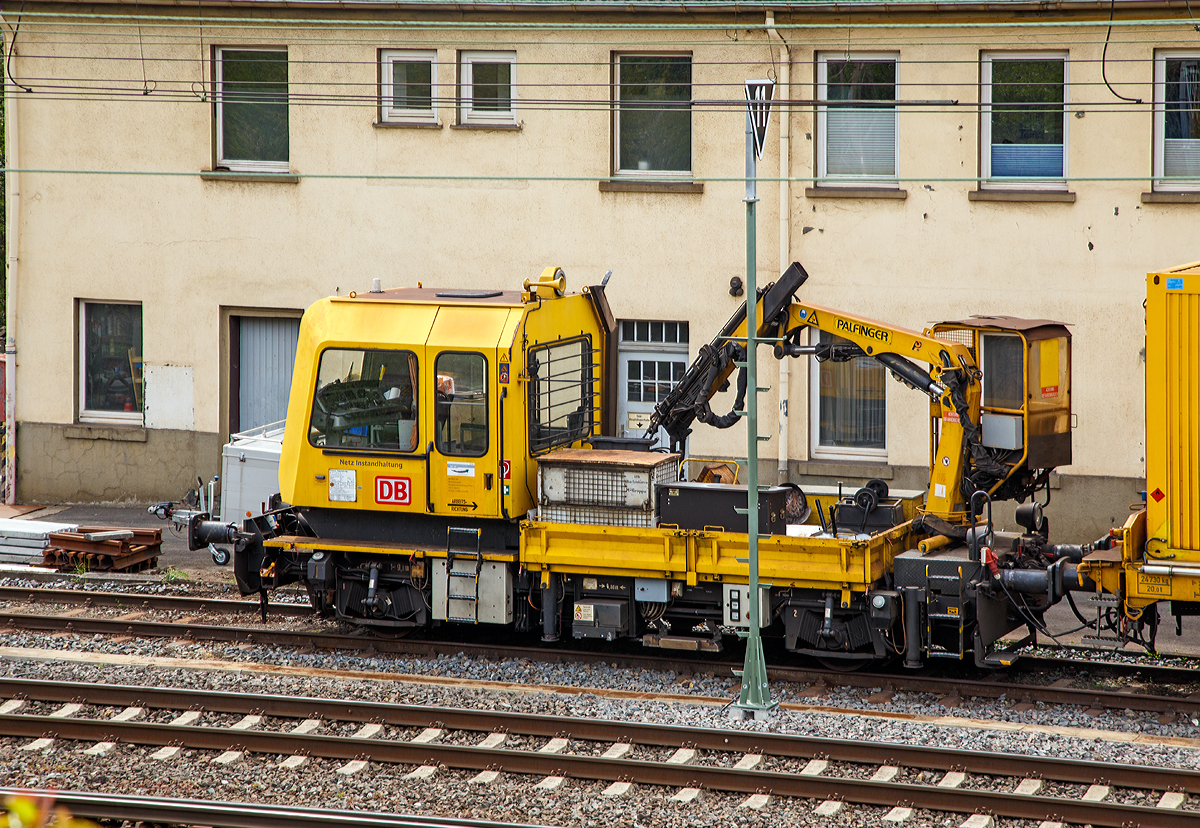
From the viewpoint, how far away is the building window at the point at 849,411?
18.2 metres

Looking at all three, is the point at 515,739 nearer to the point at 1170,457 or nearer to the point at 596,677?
the point at 596,677

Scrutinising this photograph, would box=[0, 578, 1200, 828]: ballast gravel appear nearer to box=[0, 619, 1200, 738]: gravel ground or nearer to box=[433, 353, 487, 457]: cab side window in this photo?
box=[0, 619, 1200, 738]: gravel ground

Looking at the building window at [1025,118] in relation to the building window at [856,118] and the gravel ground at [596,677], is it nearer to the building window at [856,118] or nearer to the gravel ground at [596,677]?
the building window at [856,118]

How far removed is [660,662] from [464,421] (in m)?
2.75

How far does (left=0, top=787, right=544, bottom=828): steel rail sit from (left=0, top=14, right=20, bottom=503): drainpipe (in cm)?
1287

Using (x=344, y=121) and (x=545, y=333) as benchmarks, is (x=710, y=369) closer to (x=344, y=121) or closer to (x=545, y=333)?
(x=545, y=333)

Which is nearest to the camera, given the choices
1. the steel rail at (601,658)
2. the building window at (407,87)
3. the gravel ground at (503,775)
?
the gravel ground at (503,775)

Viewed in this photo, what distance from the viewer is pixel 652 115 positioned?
18641 millimetres

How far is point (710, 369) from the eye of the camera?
1286 cm

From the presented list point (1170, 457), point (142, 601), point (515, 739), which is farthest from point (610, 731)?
point (142, 601)

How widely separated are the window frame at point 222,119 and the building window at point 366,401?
320 inches

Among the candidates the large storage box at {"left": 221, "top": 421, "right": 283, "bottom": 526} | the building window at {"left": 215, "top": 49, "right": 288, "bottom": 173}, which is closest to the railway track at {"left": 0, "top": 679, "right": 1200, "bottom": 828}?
the large storage box at {"left": 221, "top": 421, "right": 283, "bottom": 526}

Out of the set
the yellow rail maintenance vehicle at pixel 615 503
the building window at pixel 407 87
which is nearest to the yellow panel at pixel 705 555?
the yellow rail maintenance vehicle at pixel 615 503

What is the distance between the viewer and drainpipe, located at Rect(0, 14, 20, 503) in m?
20.1
